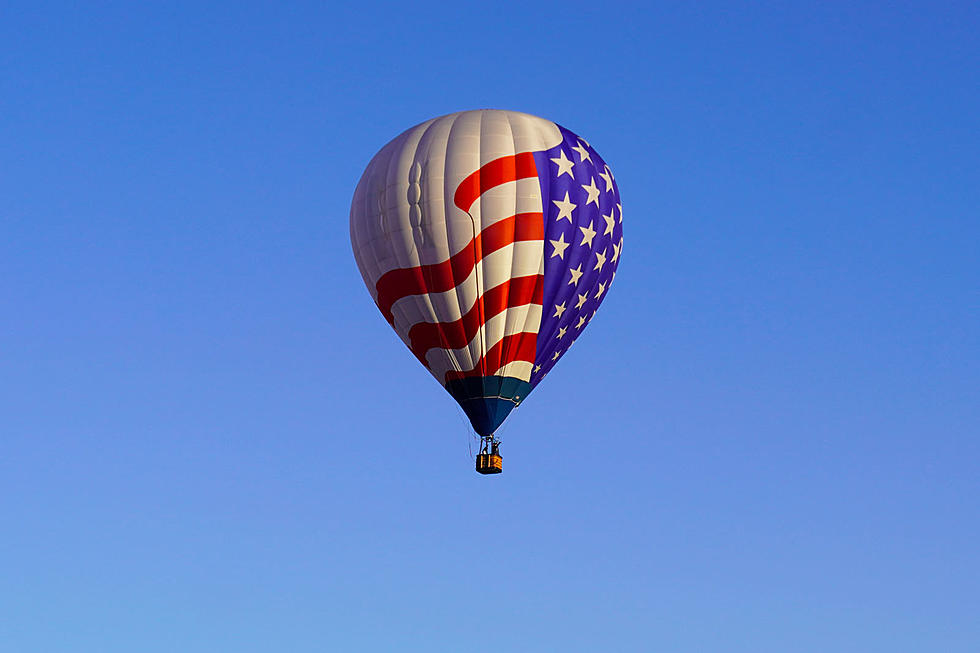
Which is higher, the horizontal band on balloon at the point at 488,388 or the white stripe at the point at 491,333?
the white stripe at the point at 491,333

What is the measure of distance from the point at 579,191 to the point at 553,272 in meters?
2.59

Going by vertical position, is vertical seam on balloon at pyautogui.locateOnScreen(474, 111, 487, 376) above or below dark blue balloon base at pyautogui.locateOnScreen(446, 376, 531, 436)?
above

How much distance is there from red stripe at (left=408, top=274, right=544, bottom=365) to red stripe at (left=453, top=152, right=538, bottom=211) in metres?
2.52

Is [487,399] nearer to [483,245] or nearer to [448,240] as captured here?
[483,245]

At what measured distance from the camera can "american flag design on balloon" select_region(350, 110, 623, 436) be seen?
161 feet

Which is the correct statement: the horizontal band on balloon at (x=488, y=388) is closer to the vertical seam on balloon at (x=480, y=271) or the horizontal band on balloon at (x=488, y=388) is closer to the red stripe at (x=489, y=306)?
the vertical seam on balloon at (x=480, y=271)

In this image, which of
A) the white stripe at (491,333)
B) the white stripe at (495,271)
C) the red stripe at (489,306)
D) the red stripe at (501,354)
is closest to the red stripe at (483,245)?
the white stripe at (495,271)

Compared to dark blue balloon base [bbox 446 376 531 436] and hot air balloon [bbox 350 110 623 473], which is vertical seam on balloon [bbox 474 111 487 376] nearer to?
hot air balloon [bbox 350 110 623 473]

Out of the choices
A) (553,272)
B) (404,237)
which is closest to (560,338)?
(553,272)

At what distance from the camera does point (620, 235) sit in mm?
52281

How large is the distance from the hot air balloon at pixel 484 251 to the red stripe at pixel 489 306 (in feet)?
0.09

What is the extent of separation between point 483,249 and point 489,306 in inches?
63.2

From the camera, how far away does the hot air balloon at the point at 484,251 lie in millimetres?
48969

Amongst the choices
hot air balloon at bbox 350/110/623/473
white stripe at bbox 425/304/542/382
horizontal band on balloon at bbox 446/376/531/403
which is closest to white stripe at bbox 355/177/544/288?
hot air balloon at bbox 350/110/623/473
